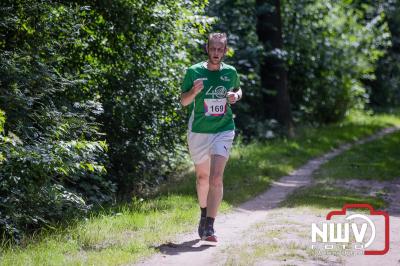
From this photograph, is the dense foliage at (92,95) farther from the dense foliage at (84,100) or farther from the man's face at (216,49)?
the man's face at (216,49)

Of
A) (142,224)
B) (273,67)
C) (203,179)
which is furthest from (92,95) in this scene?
(273,67)

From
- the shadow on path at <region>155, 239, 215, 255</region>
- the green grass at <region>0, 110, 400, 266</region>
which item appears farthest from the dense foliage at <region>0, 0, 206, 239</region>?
the shadow on path at <region>155, 239, 215, 255</region>

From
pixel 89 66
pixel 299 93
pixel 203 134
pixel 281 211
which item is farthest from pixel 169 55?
pixel 299 93

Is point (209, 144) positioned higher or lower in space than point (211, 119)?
lower

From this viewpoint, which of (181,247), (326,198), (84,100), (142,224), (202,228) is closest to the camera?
(181,247)

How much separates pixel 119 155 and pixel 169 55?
1930 millimetres

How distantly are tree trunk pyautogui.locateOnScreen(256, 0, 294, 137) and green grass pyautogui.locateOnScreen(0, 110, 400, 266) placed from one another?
12.2 feet

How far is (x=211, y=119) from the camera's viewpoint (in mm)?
7926

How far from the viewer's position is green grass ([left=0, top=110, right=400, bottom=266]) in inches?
281

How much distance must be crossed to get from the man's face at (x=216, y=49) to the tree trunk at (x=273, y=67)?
1132 centimetres

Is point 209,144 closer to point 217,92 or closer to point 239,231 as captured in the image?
point 217,92

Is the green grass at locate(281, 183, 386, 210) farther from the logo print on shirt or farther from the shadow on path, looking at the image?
the logo print on shirt

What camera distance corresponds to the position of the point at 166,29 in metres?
11.4

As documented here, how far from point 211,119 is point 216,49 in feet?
2.60
